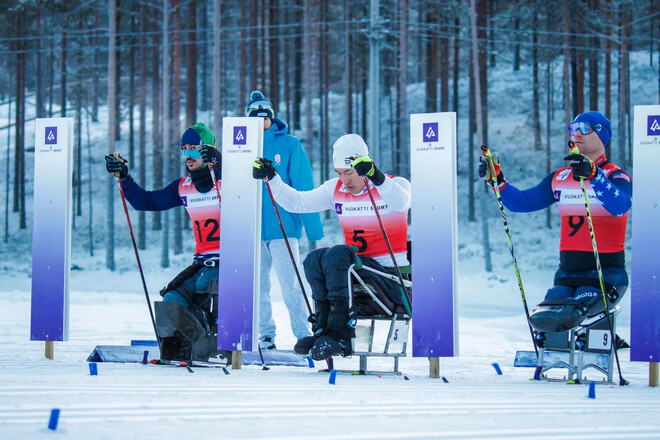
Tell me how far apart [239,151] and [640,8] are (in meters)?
29.8

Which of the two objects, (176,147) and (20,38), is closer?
(176,147)

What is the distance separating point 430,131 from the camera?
4.98m

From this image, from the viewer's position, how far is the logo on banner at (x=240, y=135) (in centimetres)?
515

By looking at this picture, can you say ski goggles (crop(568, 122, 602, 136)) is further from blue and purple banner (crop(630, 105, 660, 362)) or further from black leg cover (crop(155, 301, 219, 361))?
black leg cover (crop(155, 301, 219, 361))

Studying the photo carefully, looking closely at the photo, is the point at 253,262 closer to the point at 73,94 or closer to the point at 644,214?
the point at 644,214

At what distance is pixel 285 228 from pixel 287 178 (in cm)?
40

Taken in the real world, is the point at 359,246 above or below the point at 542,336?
above

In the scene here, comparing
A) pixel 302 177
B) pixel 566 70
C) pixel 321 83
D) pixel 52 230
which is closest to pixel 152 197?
pixel 52 230

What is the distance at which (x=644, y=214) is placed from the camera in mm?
4926

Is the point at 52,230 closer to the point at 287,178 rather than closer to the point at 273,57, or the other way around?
the point at 287,178

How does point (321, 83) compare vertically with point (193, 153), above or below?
above

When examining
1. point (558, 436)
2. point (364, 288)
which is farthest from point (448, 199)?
point (558, 436)

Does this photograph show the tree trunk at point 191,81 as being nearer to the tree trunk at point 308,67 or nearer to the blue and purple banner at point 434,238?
the tree trunk at point 308,67

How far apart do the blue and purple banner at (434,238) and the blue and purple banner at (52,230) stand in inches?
89.1
